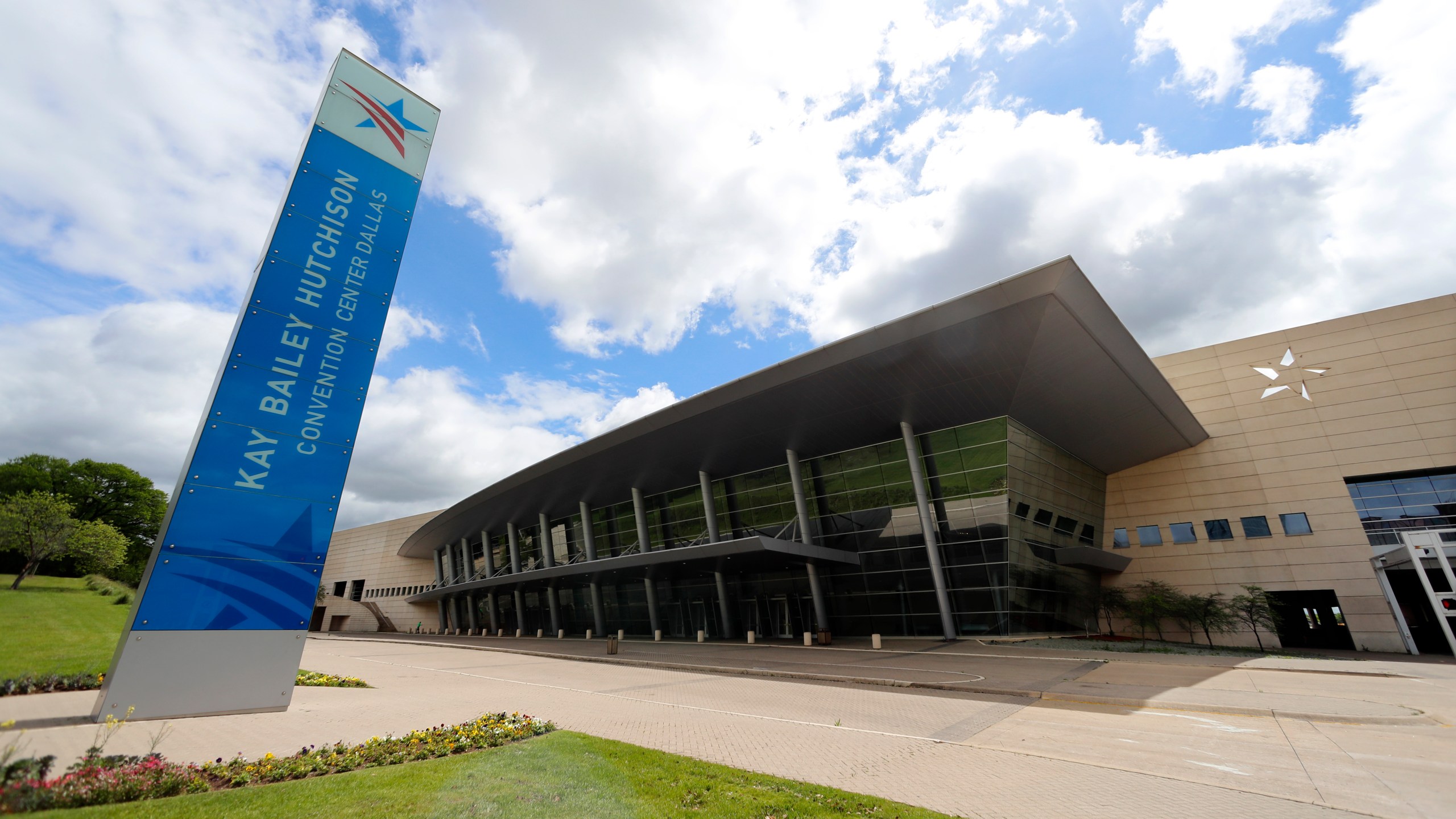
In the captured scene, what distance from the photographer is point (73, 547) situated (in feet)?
52.7

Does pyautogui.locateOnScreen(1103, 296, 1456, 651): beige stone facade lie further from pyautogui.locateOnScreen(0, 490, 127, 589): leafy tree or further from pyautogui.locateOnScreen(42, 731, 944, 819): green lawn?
pyautogui.locateOnScreen(0, 490, 127, 589): leafy tree

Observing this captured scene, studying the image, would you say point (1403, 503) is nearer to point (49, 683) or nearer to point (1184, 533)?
point (1184, 533)

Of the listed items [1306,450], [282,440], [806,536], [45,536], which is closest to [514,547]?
[806,536]

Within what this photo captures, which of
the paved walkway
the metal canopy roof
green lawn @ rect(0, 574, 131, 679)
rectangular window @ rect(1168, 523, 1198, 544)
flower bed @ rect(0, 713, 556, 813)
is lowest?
the paved walkway

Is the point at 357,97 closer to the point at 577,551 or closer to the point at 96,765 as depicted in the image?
the point at 96,765

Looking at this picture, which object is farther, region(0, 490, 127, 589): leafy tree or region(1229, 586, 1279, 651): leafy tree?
region(1229, 586, 1279, 651): leafy tree

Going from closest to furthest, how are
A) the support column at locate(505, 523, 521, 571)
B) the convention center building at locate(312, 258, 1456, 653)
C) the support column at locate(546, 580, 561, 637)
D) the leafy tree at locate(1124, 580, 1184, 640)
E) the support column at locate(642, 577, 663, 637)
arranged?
the convention center building at locate(312, 258, 1456, 653), the leafy tree at locate(1124, 580, 1184, 640), the support column at locate(642, 577, 663, 637), the support column at locate(546, 580, 561, 637), the support column at locate(505, 523, 521, 571)

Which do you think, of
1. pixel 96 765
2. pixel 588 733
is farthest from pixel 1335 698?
pixel 96 765

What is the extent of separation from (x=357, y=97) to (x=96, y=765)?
36.9ft

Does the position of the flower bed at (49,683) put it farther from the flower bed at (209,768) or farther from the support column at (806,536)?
the support column at (806,536)

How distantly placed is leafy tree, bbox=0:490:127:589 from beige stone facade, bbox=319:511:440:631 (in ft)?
161

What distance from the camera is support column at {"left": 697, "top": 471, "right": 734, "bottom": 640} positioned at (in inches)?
1380

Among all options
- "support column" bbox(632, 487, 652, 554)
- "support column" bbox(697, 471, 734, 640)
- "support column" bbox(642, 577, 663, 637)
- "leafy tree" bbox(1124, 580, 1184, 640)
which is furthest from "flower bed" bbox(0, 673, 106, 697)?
"leafy tree" bbox(1124, 580, 1184, 640)

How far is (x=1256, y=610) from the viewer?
95.8 ft
